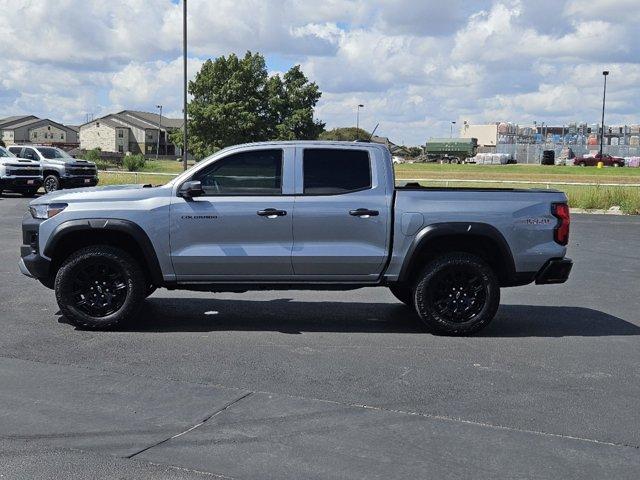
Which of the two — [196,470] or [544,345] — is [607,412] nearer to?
[544,345]

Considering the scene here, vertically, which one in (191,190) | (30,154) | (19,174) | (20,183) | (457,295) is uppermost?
(30,154)

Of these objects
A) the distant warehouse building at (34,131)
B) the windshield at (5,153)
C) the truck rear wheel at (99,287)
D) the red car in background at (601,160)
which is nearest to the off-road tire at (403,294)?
the truck rear wheel at (99,287)

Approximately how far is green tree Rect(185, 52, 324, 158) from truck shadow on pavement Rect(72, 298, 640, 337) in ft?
188

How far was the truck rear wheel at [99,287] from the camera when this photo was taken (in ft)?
25.6

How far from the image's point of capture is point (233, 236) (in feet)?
25.5

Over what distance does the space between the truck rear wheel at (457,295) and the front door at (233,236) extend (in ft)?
4.56

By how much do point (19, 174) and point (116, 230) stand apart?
76.1ft

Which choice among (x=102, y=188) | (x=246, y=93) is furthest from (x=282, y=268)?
(x=246, y=93)

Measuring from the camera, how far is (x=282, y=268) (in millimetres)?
7820

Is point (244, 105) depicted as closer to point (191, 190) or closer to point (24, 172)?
point (24, 172)

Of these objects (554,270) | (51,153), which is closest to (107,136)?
(51,153)

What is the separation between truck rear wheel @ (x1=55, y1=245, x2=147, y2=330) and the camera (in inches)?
307

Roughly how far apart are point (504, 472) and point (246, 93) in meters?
67.3

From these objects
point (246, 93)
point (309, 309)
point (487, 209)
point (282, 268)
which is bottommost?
point (309, 309)
